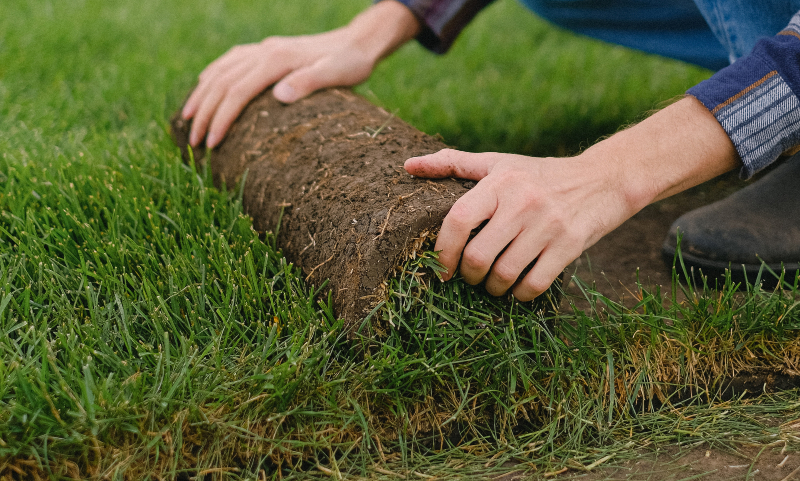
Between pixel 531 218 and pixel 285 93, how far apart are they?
118 centimetres

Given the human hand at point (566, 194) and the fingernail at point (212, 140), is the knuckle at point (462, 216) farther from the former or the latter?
the fingernail at point (212, 140)

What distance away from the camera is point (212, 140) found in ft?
7.29

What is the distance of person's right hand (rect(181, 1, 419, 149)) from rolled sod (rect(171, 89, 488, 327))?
0.17ft

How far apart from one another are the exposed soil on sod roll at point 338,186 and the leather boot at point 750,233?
0.93m

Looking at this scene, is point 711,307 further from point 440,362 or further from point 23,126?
point 23,126

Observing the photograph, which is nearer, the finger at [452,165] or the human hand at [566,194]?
the human hand at [566,194]

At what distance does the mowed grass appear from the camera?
49.1 inches

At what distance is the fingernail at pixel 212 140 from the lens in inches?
87.2

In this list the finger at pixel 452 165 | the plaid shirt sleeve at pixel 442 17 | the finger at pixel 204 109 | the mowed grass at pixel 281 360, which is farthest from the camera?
the plaid shirt sleeve at pixel 442 17

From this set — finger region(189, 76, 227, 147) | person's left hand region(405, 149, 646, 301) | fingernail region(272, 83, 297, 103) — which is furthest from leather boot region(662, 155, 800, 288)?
finger region(189, 76, 227, 147)

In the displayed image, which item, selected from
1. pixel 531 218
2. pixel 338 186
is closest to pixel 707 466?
pixel 531 218

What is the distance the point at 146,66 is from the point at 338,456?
296 cm

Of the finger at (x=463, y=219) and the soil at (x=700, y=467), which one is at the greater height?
the finger at (x=463, y=219)

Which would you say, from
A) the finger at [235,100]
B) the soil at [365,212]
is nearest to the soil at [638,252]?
Result: the soil at [365,212]
